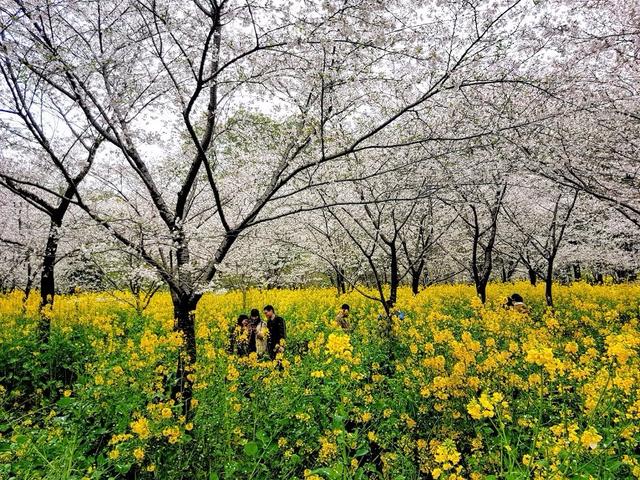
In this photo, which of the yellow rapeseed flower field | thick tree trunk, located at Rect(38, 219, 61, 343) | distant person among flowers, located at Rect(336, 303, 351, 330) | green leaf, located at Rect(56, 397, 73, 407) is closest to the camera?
the yellow rapeseed flower field

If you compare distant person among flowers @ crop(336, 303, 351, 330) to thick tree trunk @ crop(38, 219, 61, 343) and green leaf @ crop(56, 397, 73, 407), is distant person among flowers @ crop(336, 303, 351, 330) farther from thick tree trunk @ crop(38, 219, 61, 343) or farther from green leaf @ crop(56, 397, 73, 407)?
green leaf @ crop(56, 397, 73, 407)

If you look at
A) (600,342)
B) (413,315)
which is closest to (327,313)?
(413,315)

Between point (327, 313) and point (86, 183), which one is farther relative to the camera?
point (327, 313)

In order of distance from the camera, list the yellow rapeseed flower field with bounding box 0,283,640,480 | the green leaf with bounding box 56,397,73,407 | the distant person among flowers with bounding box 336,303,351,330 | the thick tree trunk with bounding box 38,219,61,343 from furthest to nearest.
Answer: the distant person among flowers with bounding box 336,303,351,330
the thick tree trunk with bounding box 38,219,61,343
the green leaf with bounding box 56,397,73,407
the yellow rapeseed flower field with bounding box 0,283,640,480

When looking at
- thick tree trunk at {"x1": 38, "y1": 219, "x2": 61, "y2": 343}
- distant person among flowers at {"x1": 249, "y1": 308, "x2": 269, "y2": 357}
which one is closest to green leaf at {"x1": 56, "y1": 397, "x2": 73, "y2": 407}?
distant person among flowers at {"x1": 249, "y1": 308, "x2": 269, "y2": 357}

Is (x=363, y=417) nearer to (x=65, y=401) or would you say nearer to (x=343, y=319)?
(x=65, y=401)

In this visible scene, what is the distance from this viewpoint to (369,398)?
13.0 feet

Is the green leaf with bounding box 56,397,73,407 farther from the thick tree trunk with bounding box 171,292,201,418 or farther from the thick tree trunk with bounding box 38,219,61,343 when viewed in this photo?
the thick tree trunk with bounding box 38,219,61,343

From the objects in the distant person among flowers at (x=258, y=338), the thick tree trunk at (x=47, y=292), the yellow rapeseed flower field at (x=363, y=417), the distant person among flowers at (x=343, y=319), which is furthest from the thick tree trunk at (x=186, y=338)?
the distant person among flowers at (x=343, y=319)

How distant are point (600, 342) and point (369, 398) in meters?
5.63

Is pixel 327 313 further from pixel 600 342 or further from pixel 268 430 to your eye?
pixel 268 430

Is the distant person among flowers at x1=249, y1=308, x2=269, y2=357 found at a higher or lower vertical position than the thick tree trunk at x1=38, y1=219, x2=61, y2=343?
lower

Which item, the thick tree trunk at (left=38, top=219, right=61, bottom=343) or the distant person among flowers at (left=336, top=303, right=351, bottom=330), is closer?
the thick tree trunk at (left=38, top=219, right=61, bottom=343)

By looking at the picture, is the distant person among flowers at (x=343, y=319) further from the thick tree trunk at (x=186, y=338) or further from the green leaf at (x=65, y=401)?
the green leaf at (x=65, y=401)
